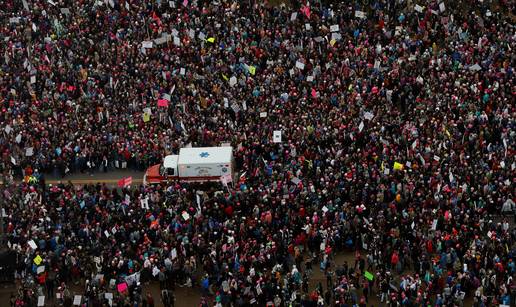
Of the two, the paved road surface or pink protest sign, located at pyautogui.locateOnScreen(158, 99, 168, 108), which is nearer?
the paved road surface

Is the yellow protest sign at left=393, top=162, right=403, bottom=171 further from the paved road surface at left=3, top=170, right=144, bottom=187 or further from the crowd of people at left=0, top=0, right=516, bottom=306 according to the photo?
the paved road surface at left=3, top=170, right=144, bottom=187

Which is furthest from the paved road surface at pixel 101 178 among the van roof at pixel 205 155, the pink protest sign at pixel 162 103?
the pink protest sign at pixel 162 103

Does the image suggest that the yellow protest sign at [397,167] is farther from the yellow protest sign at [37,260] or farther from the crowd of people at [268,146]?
the yellow protest sign at [37,260]

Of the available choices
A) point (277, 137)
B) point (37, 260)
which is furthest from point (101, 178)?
point (37, 260)

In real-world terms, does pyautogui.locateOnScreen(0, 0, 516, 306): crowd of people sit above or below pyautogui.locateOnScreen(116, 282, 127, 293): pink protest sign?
above

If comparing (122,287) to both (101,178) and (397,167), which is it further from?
(397,167)

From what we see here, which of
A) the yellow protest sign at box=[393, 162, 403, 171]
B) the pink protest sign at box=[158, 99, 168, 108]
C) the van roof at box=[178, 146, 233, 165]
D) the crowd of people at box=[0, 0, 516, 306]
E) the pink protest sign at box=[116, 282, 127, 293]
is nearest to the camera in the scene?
the pink protest sign at box=[116, 282, 127, 293]

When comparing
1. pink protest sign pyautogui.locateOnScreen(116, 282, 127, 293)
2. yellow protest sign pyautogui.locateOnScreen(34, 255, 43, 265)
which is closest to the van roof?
pink protest sign pyautogui.locateOnScreen(116, 282, 127, 293)

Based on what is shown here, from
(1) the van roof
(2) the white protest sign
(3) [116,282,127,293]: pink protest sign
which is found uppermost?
(2) the white protest sign

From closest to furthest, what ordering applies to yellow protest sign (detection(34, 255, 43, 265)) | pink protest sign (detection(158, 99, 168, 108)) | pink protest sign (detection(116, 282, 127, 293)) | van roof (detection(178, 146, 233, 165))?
pink protest sign (detection(116, 282, 127, 293)) → yellow protest sign (detection(34, 255, 43, 265)) → van roof (detection(178, 146, 233, 165)) → pink protest sign (detection(158, 99, 168, 108))
